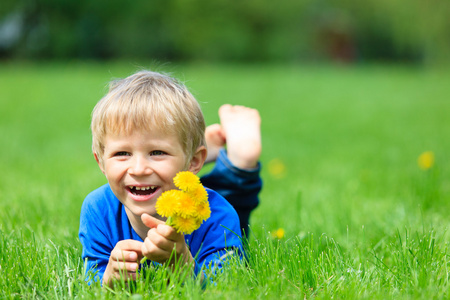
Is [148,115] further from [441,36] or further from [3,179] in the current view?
[441,36]

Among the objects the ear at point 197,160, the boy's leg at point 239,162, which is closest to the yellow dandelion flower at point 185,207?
the ear at point 197,160

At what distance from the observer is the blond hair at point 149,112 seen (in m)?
1.78

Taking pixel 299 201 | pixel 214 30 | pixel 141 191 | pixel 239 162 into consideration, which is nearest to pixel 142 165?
pixel 141 191

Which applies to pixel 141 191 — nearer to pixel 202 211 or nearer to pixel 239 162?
pixel 202 211

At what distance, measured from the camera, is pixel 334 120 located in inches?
309

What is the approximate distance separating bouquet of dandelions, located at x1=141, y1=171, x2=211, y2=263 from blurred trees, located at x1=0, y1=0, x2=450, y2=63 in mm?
17013

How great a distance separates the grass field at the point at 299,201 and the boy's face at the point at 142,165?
303 millimetres

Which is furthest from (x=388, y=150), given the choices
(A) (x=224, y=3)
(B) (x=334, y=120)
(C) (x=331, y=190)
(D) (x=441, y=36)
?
(A) (x=224, y=3)

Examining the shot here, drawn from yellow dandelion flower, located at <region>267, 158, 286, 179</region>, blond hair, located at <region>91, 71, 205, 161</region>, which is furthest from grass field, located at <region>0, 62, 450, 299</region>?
blond hair, located at <region>91, 71, 205, 161</region>

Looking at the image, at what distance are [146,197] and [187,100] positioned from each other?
0.42m

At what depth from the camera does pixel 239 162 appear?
2.47m

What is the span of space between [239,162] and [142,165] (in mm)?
827

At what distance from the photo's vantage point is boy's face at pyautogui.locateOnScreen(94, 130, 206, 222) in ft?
5.74

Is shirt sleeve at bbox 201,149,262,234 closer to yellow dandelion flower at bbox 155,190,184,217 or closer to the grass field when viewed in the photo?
the grass field
